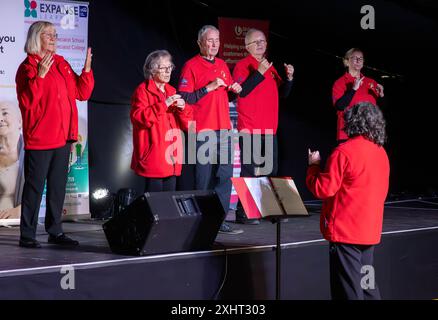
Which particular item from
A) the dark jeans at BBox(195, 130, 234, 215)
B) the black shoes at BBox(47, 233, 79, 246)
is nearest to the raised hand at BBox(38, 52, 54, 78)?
the black shoes at BBox(47, 233, 79, 246)

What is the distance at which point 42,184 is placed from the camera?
498cm

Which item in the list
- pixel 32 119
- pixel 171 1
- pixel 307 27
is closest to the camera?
pixel 32 119

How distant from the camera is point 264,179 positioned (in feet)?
14.2

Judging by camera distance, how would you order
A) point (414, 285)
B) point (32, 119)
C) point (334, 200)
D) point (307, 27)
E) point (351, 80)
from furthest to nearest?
point (307, 27) → point (351, 80) → point (414, 285) → point (32, 119) → point (334, 200)

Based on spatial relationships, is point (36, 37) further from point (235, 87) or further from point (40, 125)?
point (235, 87)

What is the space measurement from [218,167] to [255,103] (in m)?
0.75

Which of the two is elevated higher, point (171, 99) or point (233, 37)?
point (233, 37)

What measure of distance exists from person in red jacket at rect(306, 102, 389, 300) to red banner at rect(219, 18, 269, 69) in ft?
11.4

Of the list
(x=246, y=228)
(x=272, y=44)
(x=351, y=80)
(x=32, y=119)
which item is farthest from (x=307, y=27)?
(x=32, y=119)

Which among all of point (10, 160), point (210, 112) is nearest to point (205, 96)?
point (210, 112)

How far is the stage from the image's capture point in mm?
4184

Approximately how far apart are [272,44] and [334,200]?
4.23m

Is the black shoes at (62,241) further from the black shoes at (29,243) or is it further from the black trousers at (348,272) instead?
the black trousers at (348,272)

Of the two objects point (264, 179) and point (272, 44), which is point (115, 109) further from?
point (264, 179)
